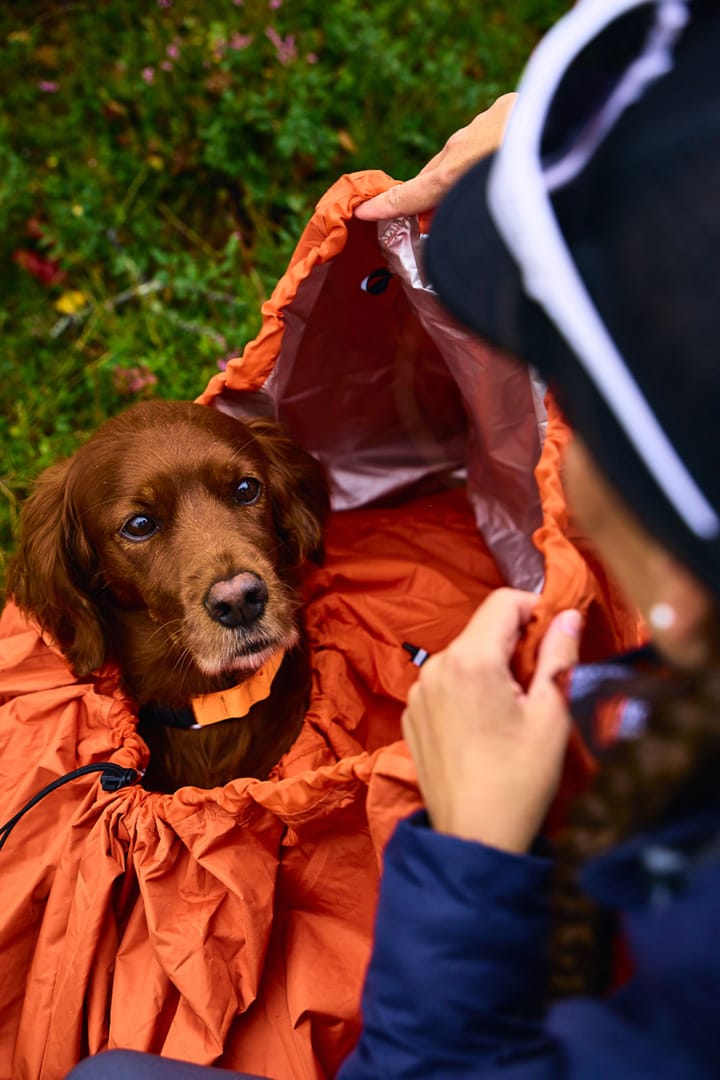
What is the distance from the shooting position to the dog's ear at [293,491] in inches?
93.3

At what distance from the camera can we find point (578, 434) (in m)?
0.94

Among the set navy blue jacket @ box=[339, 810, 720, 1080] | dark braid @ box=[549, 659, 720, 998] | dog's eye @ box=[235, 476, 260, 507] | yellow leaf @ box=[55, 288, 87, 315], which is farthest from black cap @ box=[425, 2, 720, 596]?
yellow leaf @ box=[55, 288, 87, 315]

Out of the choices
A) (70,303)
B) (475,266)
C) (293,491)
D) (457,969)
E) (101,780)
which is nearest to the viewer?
(475,266)

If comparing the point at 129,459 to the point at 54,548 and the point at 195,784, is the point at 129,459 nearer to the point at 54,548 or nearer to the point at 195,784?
the point at 54,548

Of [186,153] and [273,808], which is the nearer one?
[273,808]

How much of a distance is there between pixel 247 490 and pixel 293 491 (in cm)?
19

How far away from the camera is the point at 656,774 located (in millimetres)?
812

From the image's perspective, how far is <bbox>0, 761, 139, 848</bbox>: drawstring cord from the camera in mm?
1918

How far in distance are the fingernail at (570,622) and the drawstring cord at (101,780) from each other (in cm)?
117

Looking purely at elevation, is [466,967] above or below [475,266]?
below

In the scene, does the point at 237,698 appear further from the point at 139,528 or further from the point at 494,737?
the point at 494,737

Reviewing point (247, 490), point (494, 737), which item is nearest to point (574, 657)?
point (494, 737)

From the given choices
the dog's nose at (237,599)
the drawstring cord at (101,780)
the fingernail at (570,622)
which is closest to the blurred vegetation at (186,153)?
the dog's nose at (237,599)

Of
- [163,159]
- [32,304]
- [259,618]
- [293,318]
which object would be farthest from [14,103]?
[259,618]
